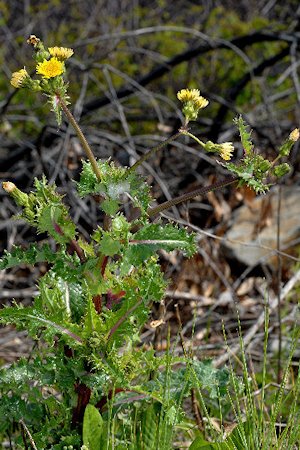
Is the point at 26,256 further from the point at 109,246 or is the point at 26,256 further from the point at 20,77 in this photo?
the point at 20,77

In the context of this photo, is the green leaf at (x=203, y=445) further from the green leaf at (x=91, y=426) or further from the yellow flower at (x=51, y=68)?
the yellow flower at (x=51, y=68)

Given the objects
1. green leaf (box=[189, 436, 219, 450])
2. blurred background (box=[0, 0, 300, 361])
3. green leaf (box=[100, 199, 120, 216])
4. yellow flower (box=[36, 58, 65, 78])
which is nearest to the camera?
yellow flower (box=[36, 58, 65, 78])

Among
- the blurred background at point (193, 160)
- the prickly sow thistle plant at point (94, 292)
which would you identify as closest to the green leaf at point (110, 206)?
the prickly sow thistle plant at point (94, 292)

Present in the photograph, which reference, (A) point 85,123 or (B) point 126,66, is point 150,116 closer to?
(A) point 85,123

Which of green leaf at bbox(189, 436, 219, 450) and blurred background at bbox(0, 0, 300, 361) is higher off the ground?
blurred background at bbox(0, 0, 300, 361)

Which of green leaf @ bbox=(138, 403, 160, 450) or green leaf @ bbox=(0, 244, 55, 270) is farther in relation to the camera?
green leaf @ bbox=(138, 403, 160, 450)

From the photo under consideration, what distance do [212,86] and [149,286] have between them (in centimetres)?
431

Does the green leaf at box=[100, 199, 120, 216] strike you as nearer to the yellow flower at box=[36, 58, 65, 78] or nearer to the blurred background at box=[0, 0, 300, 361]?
the yellow flower at box=[36, 58, 65, 78]

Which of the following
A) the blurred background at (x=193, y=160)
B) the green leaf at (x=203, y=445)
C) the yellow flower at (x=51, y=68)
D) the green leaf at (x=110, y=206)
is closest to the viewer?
the yellow flower at (x=51, y=68)

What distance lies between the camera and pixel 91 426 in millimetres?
1537

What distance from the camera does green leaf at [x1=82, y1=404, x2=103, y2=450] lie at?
1532mm

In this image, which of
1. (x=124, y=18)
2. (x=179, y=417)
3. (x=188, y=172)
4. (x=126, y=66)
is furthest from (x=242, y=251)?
(x=124, y=18)

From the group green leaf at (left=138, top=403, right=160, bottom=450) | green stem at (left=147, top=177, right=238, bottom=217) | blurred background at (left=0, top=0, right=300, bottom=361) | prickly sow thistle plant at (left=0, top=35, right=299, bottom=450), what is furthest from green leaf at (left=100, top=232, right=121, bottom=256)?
blurred background at (left=0, top=0, right=300, bottom=361)

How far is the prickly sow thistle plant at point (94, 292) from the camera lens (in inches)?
55.1
